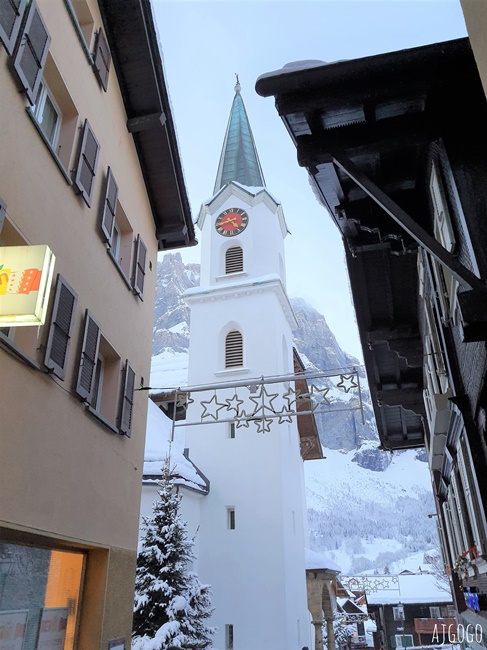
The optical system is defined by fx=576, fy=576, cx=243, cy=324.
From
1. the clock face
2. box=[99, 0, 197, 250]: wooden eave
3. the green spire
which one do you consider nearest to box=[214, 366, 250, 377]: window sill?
the clock face

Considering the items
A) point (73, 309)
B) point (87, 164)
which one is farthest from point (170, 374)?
point (73, 309)

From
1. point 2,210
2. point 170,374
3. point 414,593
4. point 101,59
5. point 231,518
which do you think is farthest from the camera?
point 414,593

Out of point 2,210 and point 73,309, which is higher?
point 73,309

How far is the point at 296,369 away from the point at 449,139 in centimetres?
2631

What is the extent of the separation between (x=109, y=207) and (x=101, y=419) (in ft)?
10.1

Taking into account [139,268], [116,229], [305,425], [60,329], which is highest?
[305,425]

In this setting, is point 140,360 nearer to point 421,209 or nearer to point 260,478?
point 421,209

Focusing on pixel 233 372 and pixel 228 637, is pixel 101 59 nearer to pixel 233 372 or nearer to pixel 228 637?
pixel 233 372

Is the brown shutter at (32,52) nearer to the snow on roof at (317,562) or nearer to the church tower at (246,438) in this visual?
the church tower at (246,438)

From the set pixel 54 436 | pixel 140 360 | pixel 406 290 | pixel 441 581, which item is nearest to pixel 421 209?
pixel 406 290

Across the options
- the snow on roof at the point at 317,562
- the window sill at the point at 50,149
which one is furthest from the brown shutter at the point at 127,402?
the snow on roof at the point at 317,562

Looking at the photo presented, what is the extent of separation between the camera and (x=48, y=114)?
6984 millimetres

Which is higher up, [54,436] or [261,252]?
[261,252]

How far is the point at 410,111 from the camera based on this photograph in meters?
5.07
